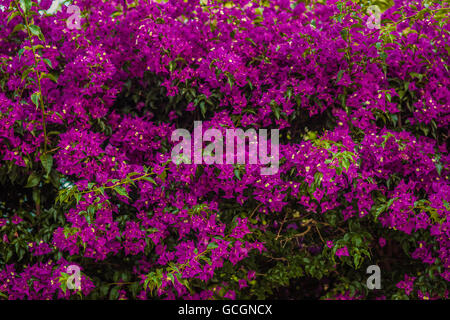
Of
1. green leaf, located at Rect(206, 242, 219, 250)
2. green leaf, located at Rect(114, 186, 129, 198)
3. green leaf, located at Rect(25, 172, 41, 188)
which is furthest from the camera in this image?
green leaf, located at Rect(25, 172, 41, 188)

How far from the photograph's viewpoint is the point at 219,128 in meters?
2.09

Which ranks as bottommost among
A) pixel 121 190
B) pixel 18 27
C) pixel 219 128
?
pixel 121 190

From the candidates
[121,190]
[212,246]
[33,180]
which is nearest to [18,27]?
[33,180]

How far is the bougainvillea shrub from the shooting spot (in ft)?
6.61

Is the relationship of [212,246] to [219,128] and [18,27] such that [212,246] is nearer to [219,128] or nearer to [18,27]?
[219,128]

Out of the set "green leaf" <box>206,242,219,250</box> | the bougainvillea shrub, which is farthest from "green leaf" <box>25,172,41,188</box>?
"green leaf" <box>206,242,219,250</box>

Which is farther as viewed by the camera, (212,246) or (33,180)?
(33,180)

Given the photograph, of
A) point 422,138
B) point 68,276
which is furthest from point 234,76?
point 68,276

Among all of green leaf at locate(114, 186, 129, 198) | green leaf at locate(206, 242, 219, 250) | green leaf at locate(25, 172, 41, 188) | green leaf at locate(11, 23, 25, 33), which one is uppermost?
green leaf at locate(11, 23, 25, 33)

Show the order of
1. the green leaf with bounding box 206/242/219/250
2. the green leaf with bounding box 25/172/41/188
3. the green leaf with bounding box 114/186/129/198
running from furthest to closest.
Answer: the green leaf with bounding box 25/172/41/188
the green leaf with bounding box 206/242/219/250
the green leaf with bounding box 114/186/129/198

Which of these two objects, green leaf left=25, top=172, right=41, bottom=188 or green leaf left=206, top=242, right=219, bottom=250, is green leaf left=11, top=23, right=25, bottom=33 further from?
green leaf left=206, top=242, right=219, bottom=250

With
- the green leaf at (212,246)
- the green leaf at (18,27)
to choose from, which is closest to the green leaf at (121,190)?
the green leaf at (212,246)

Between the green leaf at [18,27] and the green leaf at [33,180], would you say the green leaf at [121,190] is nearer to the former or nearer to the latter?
the green leaf at [33,180]
